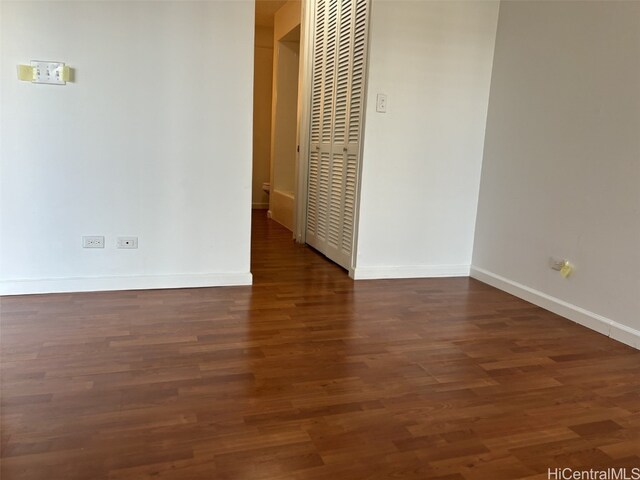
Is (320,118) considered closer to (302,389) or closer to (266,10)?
(266,10)

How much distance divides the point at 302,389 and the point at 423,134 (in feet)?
7.60

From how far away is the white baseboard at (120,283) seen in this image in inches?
120

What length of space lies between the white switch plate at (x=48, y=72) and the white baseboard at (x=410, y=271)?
233cm

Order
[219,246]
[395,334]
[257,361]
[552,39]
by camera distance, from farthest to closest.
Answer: [219,246]
[552,39]
[395,334]
[257,361]

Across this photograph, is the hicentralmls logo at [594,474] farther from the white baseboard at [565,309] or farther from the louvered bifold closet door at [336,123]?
the louvered bifold closet door at [336,123]

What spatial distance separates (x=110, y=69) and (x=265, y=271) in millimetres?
1783

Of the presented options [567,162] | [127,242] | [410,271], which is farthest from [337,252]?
[567,162]

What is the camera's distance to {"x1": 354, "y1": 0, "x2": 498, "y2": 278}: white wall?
3514mm

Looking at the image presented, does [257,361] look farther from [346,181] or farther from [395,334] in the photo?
[346,181]

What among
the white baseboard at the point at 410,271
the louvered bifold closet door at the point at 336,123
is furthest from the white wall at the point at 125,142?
the white baseboard at the point at 410,271

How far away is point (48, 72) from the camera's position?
9.43 feet

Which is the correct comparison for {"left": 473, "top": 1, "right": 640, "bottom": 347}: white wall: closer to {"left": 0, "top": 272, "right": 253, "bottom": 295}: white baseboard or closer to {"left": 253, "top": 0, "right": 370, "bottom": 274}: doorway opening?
{"left": 253, "top": 0, "right": 370, "bottom": 274}: doorway opening

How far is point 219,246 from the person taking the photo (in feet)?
11.1

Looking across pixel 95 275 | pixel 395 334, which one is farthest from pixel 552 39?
pixel 95 275
